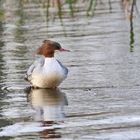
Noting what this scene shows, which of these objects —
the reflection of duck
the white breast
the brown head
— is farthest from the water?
the brown head

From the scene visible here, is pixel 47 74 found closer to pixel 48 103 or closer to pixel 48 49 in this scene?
pixel 48 49

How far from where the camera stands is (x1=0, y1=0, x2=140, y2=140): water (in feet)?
28.2

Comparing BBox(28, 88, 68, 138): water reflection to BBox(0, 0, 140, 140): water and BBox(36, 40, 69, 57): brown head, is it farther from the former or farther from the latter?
BBox(36, 40, 69, 57): brown head

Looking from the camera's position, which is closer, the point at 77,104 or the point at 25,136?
the point at 25,136

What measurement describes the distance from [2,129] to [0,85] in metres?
3.37

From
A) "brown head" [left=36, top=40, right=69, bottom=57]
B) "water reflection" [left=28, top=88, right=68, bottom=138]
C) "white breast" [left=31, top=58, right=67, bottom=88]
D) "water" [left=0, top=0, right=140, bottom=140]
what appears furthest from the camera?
"brown head" [left=36, top=40, right=69, bottom=57]

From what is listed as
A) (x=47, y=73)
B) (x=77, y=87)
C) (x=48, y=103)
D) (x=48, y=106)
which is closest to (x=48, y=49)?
(x=47, y=73)

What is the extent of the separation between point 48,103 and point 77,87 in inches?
47.2

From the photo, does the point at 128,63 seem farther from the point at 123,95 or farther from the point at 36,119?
the point at 36,119

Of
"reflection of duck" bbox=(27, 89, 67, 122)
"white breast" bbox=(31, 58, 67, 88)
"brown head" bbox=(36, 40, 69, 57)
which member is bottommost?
"reflection of duck" bbox=(27, 89, 67, 122)

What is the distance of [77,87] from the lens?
38.7 feet

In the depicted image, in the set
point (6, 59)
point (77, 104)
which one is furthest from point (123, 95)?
point (6, 59)

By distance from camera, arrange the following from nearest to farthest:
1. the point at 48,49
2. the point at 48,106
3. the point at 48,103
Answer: the point at 48,106, the point at 48,103, the point at 48,49

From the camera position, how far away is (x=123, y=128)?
339 inches
